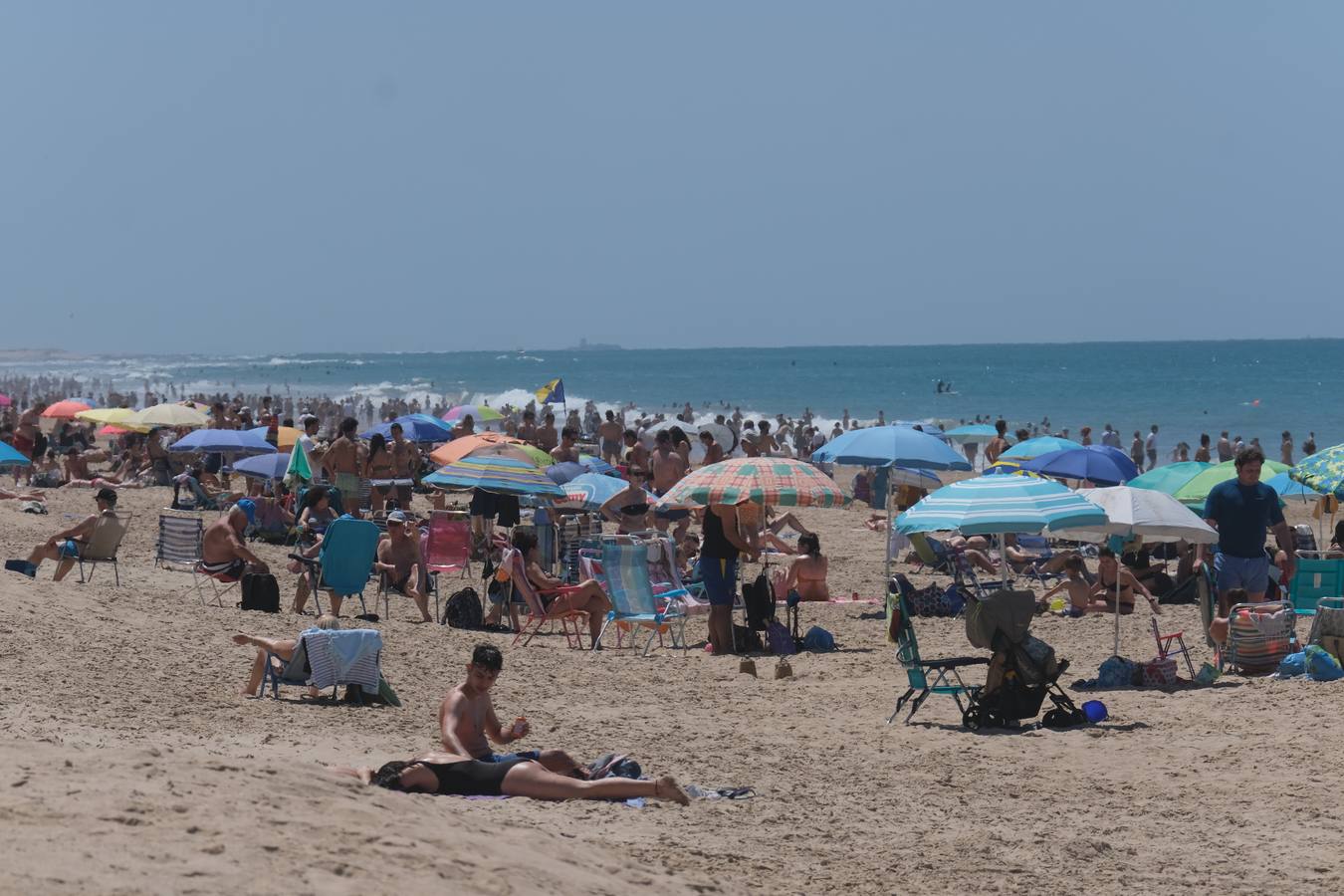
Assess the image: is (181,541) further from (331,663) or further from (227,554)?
(331,663)

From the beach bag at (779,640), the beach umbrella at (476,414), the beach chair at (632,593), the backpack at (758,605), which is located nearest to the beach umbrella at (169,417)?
the beach umbrella at (476,414)

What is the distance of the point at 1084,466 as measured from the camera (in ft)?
50.1

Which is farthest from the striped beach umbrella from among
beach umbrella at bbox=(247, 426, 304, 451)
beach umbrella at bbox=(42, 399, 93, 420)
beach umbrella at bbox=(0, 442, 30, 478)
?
beach umbrella at bbox=(42, 399, 93, 420)

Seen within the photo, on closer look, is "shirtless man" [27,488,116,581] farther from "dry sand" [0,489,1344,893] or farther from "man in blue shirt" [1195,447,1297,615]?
"man in blue shirt" [1195,447,1297,615]

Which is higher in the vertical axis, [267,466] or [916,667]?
[267,466]

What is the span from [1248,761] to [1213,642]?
7.45ft

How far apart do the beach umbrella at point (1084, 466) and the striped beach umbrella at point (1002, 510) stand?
6.13 metres

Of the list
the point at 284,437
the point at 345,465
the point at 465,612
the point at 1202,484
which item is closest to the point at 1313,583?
the point at 1202,484

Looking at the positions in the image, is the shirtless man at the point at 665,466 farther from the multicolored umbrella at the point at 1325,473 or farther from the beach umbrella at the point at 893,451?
the multicolored umbrella at the point at 1325,473

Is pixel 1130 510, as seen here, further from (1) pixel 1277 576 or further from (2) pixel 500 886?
(2) pixel 500 886

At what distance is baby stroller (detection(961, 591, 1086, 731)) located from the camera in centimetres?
811

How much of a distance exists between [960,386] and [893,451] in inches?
2942

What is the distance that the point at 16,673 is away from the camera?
7809 millimetres

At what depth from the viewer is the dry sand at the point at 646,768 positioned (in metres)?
4.64
